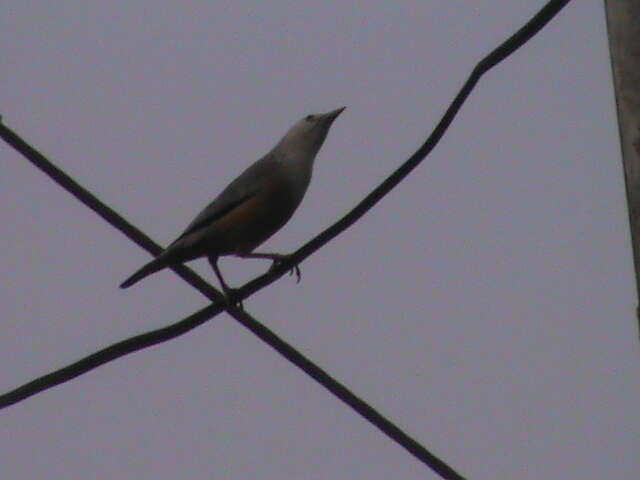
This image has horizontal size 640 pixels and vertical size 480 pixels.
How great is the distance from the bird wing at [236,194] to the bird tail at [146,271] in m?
0.36

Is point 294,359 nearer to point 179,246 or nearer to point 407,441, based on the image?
point 407,441

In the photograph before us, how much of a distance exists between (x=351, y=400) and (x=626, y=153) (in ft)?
4.08

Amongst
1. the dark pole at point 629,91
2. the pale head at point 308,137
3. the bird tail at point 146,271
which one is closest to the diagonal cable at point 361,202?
the dark pole at point 629,91

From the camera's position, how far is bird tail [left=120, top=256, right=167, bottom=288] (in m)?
5.77

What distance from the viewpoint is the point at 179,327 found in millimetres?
3857

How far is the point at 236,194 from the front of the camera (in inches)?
255

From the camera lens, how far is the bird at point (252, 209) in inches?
245

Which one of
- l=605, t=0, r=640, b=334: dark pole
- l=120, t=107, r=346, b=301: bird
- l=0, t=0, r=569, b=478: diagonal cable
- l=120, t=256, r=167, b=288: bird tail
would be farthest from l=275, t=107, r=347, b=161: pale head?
l=605, t=0, r=640, b=334: dark pole

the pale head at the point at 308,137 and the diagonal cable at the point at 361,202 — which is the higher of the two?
the pale head at the point at 308,137

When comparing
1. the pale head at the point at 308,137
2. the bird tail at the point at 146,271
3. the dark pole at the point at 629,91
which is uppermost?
the pale head at the point at 308,137

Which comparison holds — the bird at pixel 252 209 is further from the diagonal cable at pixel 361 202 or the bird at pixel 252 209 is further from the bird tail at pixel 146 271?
the diagonal cable at pixel 361 202

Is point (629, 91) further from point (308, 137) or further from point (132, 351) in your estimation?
point (308, 137)

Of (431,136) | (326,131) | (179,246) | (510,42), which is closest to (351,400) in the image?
(431,136)

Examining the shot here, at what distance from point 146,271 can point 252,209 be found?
83 cm
